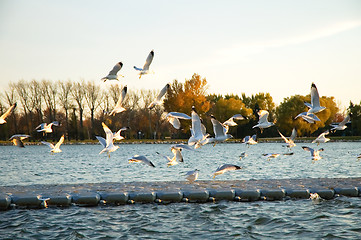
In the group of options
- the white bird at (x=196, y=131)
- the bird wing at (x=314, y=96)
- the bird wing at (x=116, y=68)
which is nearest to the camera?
the bird wing at (x=116, y=68)

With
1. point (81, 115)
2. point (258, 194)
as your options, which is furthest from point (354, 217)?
point (81, 115)

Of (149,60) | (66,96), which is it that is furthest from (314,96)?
(66,96)

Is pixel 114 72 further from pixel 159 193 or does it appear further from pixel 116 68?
pixel 159 193

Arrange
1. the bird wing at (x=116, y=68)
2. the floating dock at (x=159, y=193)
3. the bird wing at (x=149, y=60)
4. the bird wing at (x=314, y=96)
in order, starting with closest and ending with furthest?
the bird wing at (x=116, y=68) < the bird wing at (x=149, y=60) < the floating dock at (x=159, y=193) < the bird wing at (x=314, y=96)

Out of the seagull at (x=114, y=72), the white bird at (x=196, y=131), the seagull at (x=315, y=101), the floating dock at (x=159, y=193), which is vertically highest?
the seagull at (x=114, y=72)

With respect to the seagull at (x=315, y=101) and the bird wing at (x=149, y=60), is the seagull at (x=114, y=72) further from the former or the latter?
the seagull at (x=315, y=101)

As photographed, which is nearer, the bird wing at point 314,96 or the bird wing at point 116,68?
the bird wing at point 116,68

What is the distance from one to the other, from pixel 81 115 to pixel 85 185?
56.1 metres

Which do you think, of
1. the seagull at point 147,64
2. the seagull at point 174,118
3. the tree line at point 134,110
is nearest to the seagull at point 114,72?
the seagull at point 147,64

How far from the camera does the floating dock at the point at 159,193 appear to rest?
42.8ft

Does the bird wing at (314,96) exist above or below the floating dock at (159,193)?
above

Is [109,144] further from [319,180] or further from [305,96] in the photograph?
[305,96]

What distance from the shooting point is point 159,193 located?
1370 centimetres

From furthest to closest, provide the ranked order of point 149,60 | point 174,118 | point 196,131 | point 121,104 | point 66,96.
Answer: point 66,96, point 174,118, point 196,131, point 121,104, point 149,60
